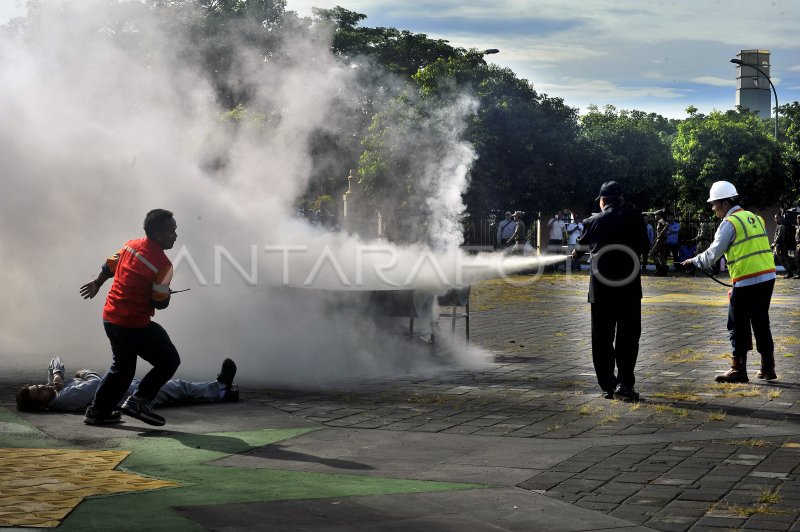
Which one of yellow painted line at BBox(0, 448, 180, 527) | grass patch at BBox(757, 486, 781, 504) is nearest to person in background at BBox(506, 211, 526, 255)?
yellow painted line at BBox(0, 448, 180, 527)

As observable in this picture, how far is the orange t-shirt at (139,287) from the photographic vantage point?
7.88 metres

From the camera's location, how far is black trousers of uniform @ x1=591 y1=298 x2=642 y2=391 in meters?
9.14

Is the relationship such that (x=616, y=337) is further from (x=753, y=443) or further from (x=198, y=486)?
(x=198, y=486)

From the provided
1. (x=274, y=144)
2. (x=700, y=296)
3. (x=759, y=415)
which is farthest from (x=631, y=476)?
(x=700, y=296)

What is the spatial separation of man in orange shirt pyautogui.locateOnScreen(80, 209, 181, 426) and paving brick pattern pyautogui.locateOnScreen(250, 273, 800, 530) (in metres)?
1.26

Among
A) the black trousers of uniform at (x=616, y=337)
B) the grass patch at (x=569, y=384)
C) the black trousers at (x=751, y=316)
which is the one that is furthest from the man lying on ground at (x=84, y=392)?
the black trousers at (x=751, y=316)

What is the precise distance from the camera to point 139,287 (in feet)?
25.9

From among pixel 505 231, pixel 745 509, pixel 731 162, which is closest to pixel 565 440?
pixel 745 509

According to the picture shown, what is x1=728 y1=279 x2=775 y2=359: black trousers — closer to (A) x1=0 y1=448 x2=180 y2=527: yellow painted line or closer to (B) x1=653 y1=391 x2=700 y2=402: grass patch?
(B) x1=653 y1=391 x2=700 y2=402: grass patch

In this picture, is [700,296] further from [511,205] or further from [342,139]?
[511,205]

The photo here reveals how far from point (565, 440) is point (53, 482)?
3363mm

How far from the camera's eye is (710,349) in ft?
41.5

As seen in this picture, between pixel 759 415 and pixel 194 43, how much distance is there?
1171 cm

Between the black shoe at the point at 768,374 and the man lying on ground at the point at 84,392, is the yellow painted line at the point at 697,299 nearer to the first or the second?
the black shoe at the point at 768,374
